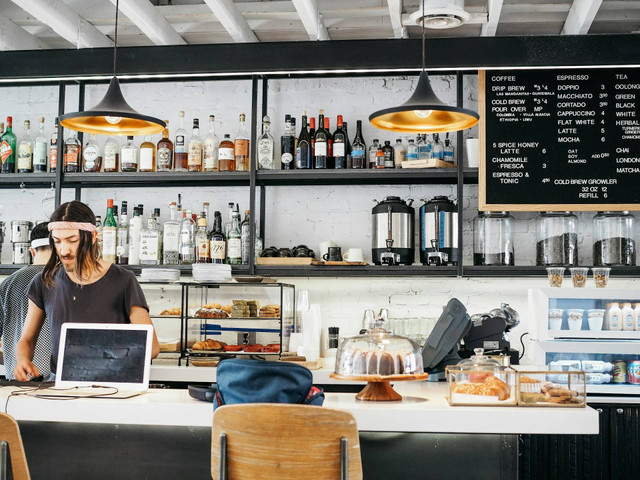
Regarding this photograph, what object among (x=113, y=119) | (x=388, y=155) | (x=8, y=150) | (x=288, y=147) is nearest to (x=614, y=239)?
(x=388, y=155)

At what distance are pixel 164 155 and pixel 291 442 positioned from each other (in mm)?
3351

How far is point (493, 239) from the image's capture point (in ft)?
15.6

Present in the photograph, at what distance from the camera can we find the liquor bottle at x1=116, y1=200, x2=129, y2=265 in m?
5.00

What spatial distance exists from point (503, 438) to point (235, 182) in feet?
9.80

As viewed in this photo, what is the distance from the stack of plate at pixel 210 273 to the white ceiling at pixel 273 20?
1462mm

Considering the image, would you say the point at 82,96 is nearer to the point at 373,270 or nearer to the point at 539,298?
the point at 373,270

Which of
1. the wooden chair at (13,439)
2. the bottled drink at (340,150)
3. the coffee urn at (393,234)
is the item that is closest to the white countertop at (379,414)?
the wooden chair at (13,439)

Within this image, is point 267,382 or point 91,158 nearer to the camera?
point 267,382

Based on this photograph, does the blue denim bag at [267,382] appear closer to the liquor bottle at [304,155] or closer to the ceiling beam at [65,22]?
the liquor bottle at [304,155]

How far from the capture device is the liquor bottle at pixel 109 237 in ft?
16.3

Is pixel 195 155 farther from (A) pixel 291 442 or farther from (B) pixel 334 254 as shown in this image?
(A) pixel 291 442

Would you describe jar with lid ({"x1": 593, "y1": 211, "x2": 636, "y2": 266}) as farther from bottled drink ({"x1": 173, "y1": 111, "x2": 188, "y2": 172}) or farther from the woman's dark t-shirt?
the woman's dark t-shirt

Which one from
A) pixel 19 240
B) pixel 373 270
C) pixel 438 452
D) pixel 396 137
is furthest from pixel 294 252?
pixel 438 452

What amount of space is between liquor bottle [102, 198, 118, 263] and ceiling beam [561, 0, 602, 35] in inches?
124
